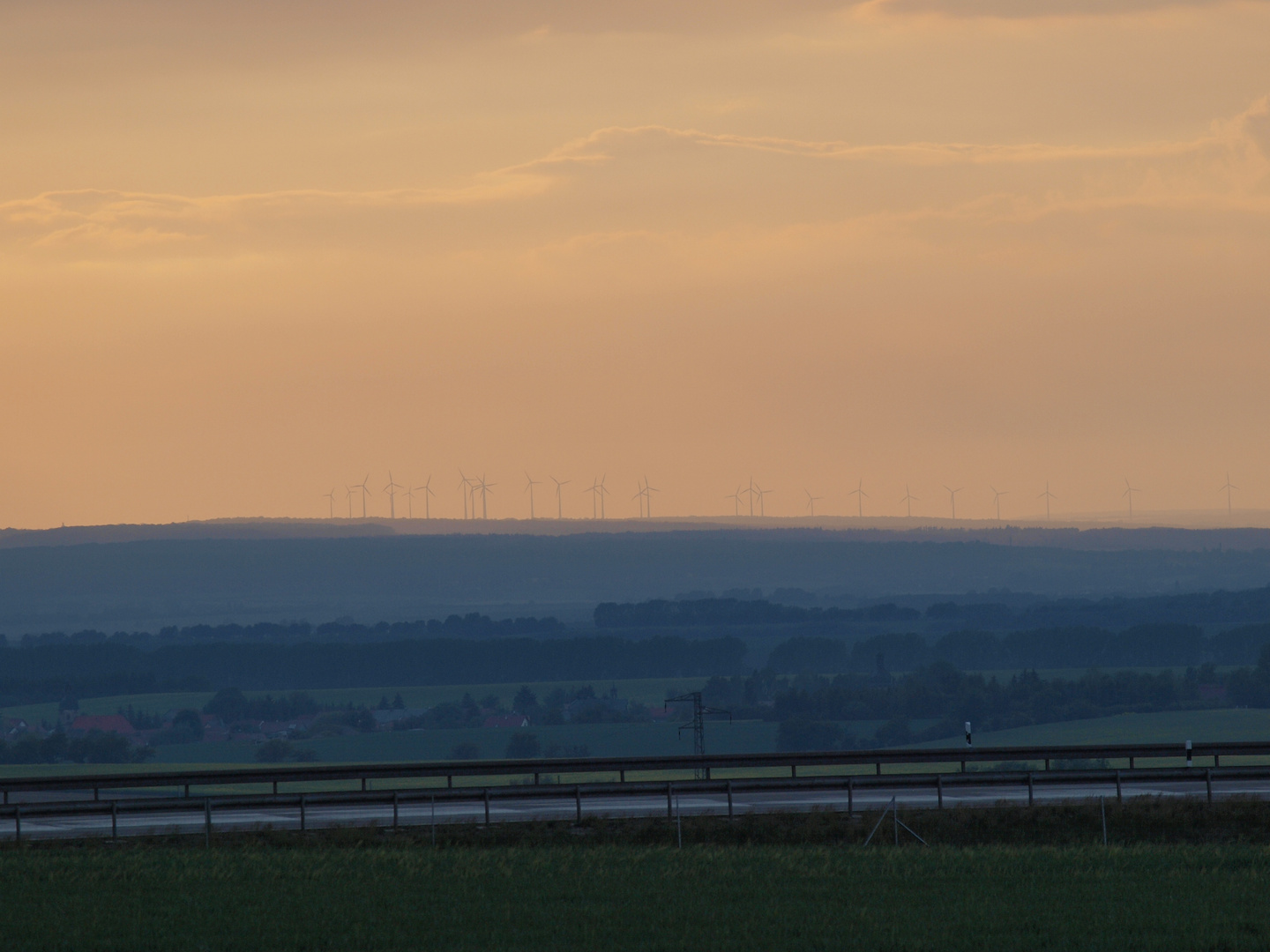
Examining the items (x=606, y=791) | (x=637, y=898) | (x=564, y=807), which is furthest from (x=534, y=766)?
(x=637, y=898)

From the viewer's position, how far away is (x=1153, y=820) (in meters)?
39.5

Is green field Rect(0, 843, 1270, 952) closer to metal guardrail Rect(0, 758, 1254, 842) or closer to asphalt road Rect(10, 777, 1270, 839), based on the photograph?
metal guardrail Rect(0, 758, 1254, 842)

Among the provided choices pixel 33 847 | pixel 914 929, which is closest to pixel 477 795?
pixel 33 847

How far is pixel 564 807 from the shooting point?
4409 cm

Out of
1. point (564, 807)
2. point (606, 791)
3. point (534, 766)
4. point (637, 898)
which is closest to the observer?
point (637, 898)

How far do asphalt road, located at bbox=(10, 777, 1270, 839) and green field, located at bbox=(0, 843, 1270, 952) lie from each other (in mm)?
3718

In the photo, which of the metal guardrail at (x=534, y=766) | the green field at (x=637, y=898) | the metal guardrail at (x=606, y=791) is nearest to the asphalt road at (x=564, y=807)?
the metal guardrail at (x=606, y=791)

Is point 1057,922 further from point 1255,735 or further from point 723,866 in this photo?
point 1255,735

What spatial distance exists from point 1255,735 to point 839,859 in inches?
6539

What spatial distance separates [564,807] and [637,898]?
51.5ft

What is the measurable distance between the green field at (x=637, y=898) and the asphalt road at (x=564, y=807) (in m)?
3.72

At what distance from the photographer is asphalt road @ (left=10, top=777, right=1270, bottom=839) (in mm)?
39750

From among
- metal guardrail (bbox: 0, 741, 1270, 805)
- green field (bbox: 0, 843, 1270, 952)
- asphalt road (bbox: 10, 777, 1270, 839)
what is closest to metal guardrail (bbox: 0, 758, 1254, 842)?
asphalt road (bbox: 10, 777, 1270, 839)

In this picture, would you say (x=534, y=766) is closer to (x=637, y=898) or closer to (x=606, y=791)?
(x=606, y=791)
